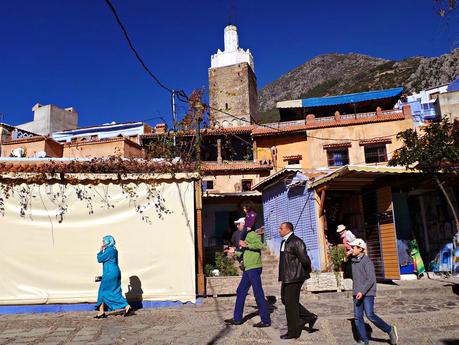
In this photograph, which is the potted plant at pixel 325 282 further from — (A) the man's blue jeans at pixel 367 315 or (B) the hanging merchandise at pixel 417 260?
(A) the man's blue jeans at pixel 367 315

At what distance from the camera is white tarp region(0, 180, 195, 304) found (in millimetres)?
8992

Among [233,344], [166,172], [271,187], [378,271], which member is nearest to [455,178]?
[378,271]

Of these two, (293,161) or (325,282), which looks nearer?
(325,282)

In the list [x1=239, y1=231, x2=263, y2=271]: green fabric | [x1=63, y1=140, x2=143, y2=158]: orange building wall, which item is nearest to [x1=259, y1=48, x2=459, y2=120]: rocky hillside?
[x1=63, y1=140, x2=143, y2=158]: orange building wall

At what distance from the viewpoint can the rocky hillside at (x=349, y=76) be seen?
58.6 meters

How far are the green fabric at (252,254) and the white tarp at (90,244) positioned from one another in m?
2.53

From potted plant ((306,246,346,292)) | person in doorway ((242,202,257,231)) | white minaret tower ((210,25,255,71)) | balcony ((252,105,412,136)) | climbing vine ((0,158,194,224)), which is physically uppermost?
white minaret tower ((210,25,255,71))

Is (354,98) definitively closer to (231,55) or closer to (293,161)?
(293,161)

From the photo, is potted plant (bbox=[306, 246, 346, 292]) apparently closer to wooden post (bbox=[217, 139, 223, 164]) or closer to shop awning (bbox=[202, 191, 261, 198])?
shop awning (bbox=[202, 191, 261, 198])

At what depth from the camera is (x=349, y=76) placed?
9356cm

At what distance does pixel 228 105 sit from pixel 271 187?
2981 cm

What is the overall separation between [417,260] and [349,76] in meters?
87.2

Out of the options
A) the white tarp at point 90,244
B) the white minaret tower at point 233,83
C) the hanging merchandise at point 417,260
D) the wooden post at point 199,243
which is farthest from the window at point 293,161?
the white tarp at point 90,244

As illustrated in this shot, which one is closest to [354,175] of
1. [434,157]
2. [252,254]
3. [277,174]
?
[434,157]
